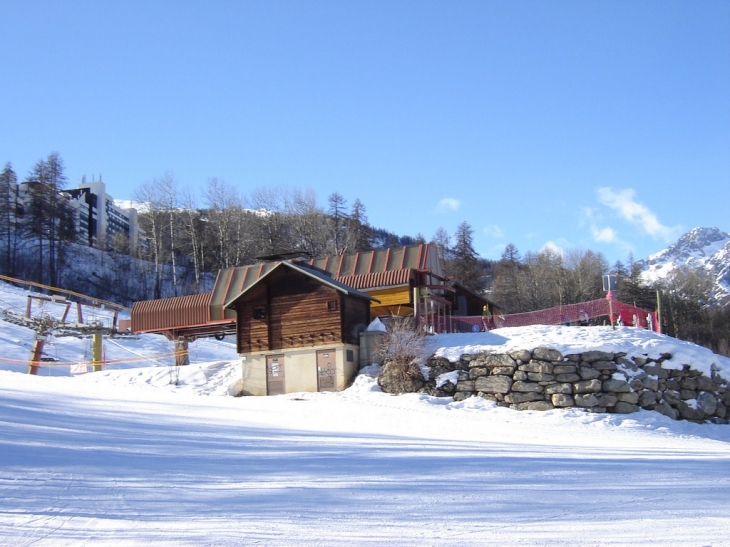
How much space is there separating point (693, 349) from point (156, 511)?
24.2m

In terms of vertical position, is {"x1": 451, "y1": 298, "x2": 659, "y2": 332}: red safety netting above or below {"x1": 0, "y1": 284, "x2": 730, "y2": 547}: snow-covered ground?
above

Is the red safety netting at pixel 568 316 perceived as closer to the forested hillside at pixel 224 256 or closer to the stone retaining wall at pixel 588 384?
the stone retaining wall at pixel 588 384

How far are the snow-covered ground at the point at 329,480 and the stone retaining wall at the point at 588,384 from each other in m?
2.69

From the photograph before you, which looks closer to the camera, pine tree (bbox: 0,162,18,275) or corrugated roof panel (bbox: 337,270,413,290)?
corrugated roof panel (bbox: 337,270,413,290)

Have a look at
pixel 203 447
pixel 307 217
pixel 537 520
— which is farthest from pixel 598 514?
pixel 307 217

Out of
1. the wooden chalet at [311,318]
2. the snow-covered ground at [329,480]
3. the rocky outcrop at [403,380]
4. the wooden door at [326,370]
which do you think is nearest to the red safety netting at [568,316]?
the wooden chalet at [311,318]

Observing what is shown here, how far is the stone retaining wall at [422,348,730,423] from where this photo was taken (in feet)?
81.0

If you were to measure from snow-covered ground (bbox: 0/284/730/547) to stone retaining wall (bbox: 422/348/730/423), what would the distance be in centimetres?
269

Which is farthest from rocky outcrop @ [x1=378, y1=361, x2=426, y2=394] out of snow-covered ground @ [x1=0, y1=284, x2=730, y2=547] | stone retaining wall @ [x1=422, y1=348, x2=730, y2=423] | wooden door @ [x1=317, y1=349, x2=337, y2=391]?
snow-covered ground @ [x1=0, y1=284, x2=730, y2=547]

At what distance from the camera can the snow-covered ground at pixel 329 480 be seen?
7250mm

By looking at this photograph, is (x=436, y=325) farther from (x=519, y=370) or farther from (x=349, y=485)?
(x=349, y=485)

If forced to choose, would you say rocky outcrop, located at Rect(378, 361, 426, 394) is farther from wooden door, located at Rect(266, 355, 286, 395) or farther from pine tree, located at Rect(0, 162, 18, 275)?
pine tree, located at Rect(0, 162, 18, 275)

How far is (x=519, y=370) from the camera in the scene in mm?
25516

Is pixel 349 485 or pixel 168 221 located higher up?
pixel 168 221
